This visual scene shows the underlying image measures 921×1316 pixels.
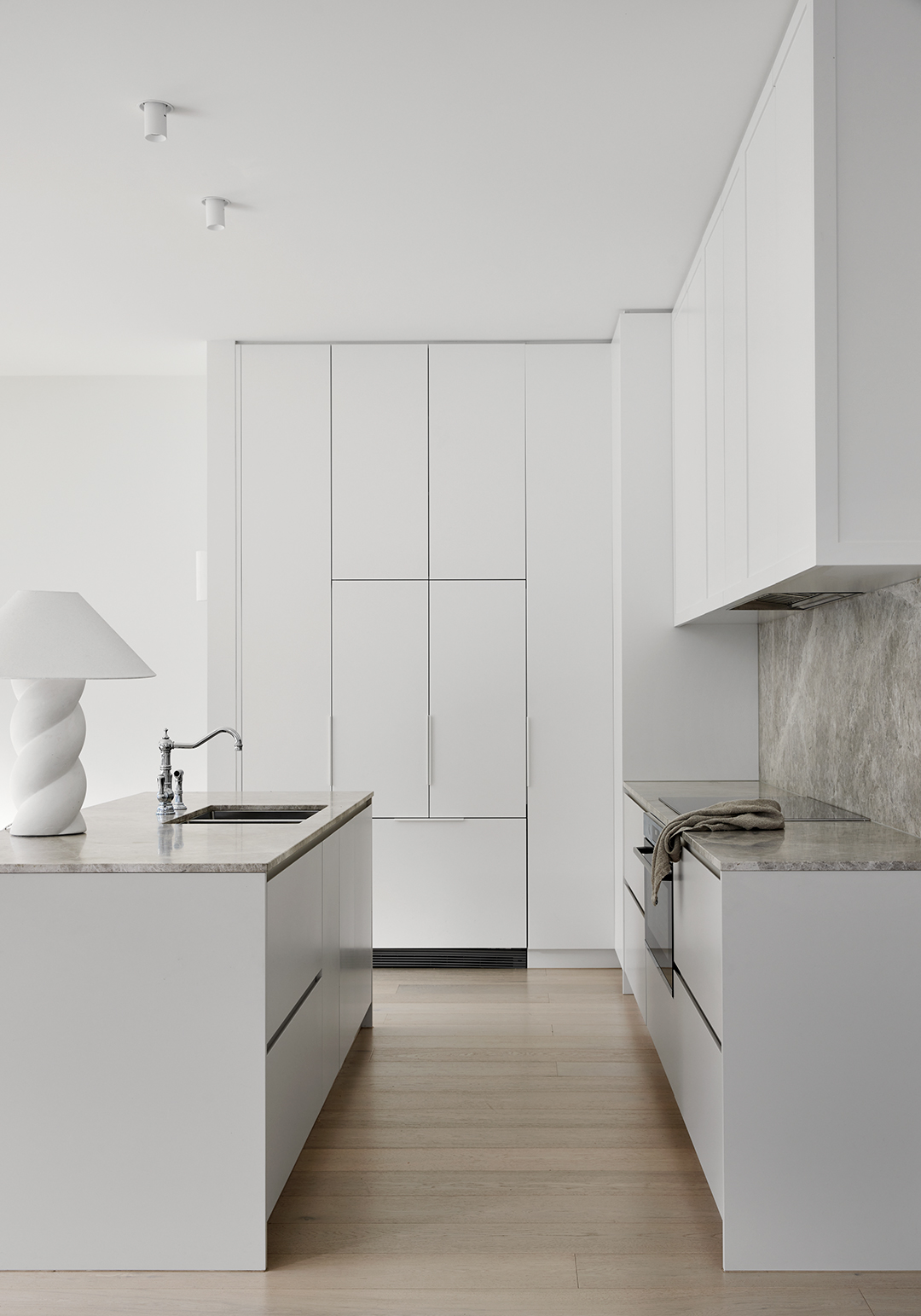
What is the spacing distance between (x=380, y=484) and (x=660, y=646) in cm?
143

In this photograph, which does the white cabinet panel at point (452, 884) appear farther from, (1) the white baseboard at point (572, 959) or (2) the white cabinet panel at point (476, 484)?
(2) the white cabinet panel at point (476, 484)

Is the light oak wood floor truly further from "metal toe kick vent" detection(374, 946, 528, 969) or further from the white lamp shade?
the white lamp shade

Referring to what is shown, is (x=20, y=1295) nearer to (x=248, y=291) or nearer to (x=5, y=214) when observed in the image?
(x=5, y=214)

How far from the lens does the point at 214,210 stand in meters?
3.17

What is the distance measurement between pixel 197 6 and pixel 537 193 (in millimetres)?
1242

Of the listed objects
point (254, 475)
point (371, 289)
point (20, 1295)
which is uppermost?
point (371, 289)

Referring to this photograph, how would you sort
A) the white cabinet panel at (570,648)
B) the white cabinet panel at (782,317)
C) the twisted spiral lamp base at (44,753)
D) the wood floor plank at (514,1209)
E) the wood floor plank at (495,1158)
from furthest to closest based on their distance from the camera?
the white cabinet panel at (570,648) < the wood floor plank at (495,1158) < the twisted spiral lamp base at (44,753) < the wood floor plank at (514,1209) < the white cabinet panel at (782,317)

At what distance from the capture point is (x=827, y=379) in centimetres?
207

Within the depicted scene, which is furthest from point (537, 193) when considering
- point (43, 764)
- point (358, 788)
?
point (358, 788)

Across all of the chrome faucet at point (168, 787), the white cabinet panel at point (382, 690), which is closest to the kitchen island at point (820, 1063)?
the chrome faucet at point (168, 787)

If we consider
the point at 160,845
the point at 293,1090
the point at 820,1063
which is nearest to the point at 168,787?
the point at 160,845

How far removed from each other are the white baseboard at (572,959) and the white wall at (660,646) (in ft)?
2.91

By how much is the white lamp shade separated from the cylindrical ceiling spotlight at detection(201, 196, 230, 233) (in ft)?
4.65

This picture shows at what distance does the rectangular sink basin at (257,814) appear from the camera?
3.19 metres
